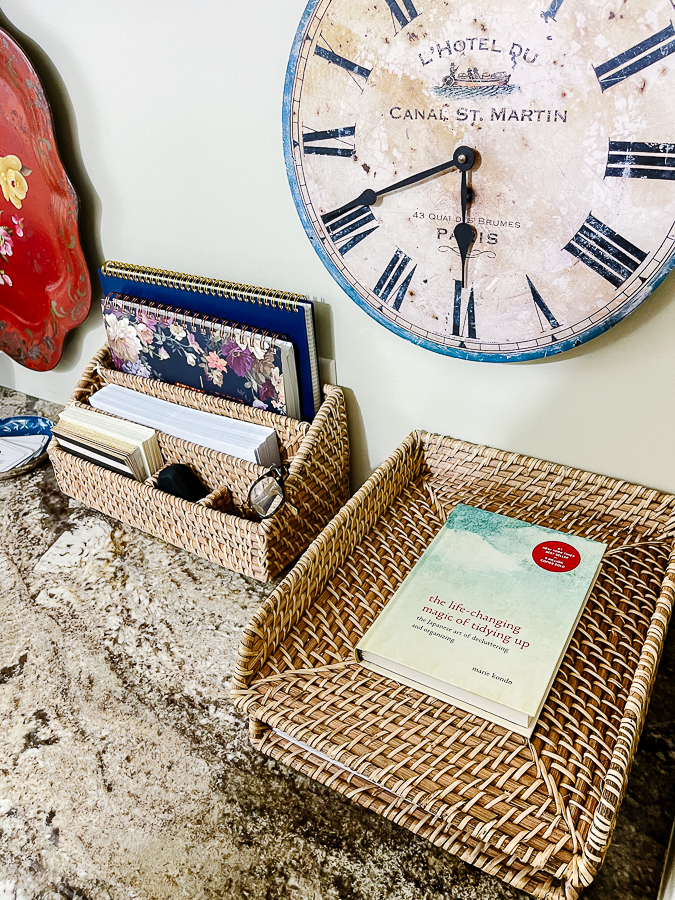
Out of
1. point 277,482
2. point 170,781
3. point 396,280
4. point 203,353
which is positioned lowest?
point 170,781

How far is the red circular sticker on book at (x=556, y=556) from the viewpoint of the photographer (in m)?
0.87

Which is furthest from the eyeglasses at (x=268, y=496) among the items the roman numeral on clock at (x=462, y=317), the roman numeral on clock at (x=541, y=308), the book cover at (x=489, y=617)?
the roman numeral on clock at (x=541, y=308)

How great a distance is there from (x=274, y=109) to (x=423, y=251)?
1.05 ft

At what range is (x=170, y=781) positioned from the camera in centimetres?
79

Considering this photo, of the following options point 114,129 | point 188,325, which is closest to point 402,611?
point 188,325

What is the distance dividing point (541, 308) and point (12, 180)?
107cm

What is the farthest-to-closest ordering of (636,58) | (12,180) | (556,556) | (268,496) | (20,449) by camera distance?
(20,449) < (12,180) < (268,496) < (556,556) < (636,58)

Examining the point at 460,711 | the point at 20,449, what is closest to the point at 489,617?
the point at 460,711

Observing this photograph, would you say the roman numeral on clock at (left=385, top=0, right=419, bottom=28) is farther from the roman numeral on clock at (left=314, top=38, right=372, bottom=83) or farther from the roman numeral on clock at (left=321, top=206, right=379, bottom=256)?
the roman numeral on clock at (left=321, top=206, right=379, bottom=256)

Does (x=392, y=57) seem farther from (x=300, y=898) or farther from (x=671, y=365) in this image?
(x=300, y=898)

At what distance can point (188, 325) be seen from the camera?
1.14 meters

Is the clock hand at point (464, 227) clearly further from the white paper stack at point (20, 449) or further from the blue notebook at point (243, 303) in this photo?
the white paper stack at point (20, 449)

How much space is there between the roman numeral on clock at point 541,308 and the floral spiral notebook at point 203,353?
1.32ft

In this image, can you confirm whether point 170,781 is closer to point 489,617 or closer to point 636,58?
point 489,617
